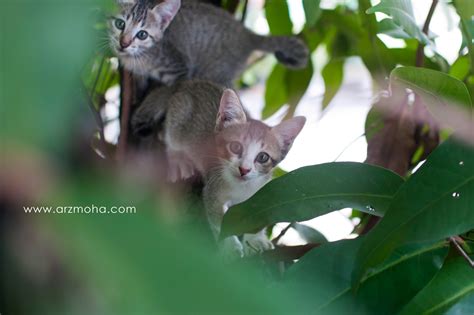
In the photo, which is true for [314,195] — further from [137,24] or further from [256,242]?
[137,24]

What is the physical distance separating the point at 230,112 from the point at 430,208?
2.51 ft

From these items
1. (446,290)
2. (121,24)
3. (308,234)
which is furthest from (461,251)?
(121,24)

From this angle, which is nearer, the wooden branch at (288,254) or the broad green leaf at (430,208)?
the broad green leaf at (430,208)

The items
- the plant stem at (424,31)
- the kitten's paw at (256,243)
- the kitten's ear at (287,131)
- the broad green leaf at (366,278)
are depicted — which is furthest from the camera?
the kitten's ear at (287,131)

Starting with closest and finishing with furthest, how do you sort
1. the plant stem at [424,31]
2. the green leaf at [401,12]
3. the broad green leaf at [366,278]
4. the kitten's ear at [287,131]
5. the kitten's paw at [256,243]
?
the broad green leaf at [366,278] → the green leaf at [401,12] → the plant stem at [424,31] → the kitten's paw at [256,243] → the kitten's ear at [287,131]

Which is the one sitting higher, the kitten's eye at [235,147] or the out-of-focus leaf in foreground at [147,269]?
the kitten's eye at [235,147]

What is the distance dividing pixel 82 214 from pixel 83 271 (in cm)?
2

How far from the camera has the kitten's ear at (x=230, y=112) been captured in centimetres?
135

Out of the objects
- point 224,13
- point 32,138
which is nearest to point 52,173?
point 32,138

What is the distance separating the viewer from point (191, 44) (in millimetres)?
1604

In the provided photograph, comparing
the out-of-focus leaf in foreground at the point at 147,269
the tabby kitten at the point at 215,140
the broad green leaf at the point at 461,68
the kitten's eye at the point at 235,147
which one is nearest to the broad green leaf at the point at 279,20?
the tabby kitten at the point at 215,140

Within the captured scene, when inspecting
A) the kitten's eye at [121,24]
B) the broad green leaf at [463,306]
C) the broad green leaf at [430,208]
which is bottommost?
the broad green leaf at [463,306]

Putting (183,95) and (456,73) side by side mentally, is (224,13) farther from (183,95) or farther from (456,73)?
(456,73)

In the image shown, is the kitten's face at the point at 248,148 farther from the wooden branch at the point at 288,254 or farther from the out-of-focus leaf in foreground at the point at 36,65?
the out-of-focus leaf in foreground at the point at 36,65
